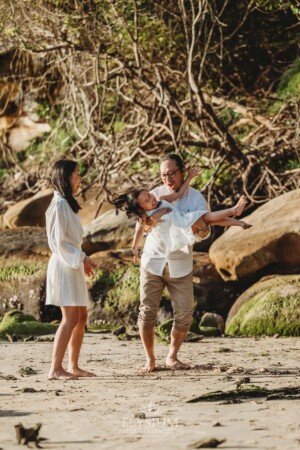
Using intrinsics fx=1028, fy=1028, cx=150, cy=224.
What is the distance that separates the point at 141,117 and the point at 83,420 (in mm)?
12102

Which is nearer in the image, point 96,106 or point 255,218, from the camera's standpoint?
point 255,218

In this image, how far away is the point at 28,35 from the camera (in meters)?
16.6

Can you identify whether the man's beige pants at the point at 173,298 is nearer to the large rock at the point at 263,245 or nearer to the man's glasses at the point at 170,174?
the man's glasses at the point at 170,174

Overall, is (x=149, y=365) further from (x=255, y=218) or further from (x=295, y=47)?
(x=295, y=47)

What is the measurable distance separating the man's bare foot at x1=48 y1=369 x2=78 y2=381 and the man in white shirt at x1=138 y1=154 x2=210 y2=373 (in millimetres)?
656

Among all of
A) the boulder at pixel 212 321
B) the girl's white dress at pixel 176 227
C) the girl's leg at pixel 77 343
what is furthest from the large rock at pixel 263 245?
the girl's leg at pixel 77 343

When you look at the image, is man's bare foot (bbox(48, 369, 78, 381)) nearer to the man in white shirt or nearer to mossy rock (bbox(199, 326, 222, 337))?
the man in white shirt

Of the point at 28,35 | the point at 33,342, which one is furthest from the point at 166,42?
the point at 33,342

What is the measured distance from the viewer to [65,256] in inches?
313

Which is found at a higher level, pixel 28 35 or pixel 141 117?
pixel 28 35

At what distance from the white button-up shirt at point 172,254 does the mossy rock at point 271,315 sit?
3746mm

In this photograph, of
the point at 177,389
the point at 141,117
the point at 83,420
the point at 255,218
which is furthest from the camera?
the point at 141,117

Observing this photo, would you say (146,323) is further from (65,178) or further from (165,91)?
(165,91)

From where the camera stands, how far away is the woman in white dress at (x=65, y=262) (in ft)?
26.1
